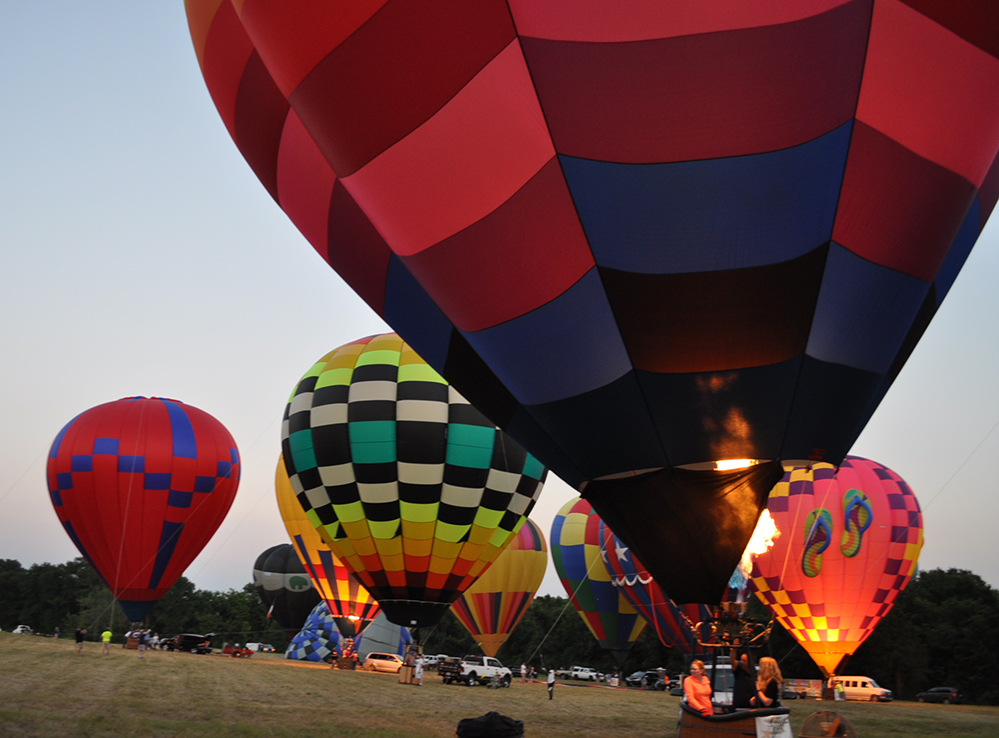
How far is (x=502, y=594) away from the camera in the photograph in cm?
2291

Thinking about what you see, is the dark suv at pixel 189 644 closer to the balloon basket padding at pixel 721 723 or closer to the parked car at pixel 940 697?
the balloon basket padding at pixel 721 723

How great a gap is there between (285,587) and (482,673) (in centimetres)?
1587

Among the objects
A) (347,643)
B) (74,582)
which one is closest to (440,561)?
(347,643)

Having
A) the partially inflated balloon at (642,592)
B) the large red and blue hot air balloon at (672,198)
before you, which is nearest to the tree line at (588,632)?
the partially inflated balloon at (642,592)

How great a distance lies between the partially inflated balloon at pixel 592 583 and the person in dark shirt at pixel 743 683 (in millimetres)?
18343

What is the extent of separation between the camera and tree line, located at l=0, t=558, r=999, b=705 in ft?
98.4

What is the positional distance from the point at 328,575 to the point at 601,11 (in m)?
17.9

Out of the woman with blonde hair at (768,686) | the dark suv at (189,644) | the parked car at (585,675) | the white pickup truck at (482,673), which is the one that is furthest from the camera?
the parked car at (585,675)

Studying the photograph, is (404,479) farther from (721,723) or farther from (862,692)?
(862,692)

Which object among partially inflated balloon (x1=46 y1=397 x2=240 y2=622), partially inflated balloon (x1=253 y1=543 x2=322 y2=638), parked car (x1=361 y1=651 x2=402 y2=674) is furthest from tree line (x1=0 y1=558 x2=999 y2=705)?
partially inflated balloon (x1=253 y1=543 x2=322 y2=638)

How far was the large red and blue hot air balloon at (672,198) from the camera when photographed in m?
3.76

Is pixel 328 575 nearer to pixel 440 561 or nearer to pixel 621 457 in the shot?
pixel 440 561

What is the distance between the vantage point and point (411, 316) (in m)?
5.79

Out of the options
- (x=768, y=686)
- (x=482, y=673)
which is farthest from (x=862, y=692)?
(x=768, y=686)
